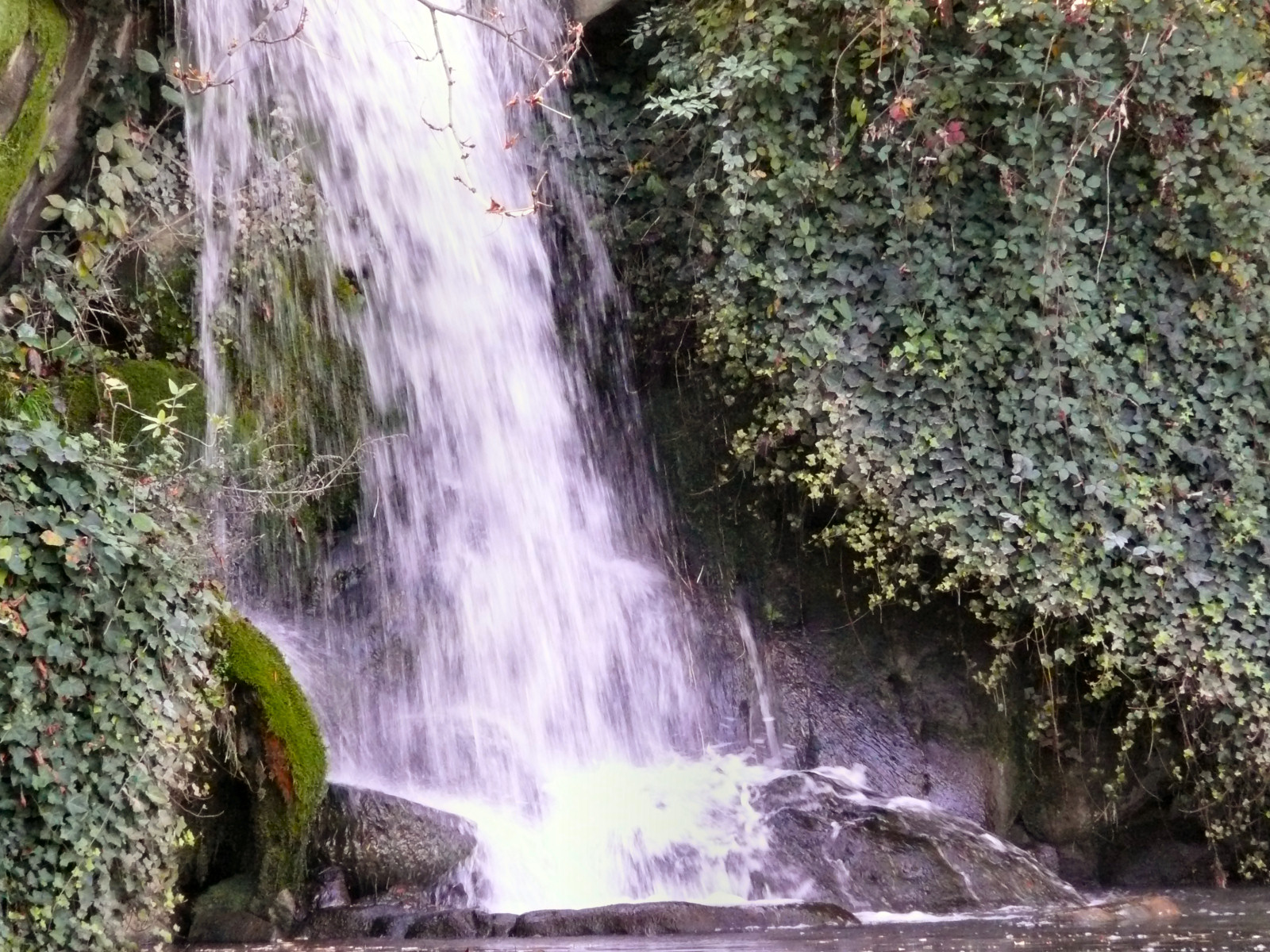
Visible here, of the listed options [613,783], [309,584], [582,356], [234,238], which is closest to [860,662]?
[613,783]

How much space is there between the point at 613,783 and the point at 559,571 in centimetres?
164

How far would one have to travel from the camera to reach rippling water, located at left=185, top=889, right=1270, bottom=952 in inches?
171

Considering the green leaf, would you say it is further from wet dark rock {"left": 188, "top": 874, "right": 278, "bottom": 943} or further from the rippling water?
the rippling water

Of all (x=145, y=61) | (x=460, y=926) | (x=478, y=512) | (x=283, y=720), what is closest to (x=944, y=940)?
(x=460, y=926)

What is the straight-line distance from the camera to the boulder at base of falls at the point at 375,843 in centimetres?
525

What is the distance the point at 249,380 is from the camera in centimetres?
697

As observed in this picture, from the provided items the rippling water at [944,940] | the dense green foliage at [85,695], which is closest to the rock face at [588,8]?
the dense green foliage at [85,695]

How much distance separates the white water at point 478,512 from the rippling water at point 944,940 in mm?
1110

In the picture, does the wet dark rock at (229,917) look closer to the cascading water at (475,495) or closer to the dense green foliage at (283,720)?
the dense green foliage at (283,720)

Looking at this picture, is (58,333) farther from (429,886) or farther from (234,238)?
(429,886)

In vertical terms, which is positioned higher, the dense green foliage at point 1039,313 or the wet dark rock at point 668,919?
the dense green foliage at point 1039,313

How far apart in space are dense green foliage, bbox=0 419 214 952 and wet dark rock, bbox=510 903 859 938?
1645mm

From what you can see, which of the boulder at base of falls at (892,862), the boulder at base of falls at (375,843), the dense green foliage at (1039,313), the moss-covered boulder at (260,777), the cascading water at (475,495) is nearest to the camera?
the moss-covered boulder at (260,777)

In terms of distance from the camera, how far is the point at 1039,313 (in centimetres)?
686
